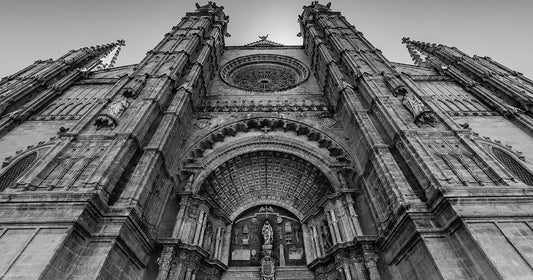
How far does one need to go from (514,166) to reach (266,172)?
9.37m

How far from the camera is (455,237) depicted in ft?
20.0

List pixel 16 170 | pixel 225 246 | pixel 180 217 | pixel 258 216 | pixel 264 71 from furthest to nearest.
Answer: pixel 264 71
pixel 258 216
pixel 225 246
pixel 16 170
pixel 180 217

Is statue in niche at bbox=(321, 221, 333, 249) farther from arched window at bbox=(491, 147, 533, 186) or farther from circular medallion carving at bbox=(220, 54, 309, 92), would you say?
circular medallion carving at bbox=(220, 54, 309, 92)

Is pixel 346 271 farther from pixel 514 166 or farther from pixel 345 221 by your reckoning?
pixel 514 166

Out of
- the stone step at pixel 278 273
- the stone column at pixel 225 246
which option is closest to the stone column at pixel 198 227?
the stone column at pixel 225 246

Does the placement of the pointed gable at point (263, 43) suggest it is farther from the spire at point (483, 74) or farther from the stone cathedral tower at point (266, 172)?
the spire at point (483, 74)

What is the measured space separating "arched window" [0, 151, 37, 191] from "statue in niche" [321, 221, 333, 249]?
10.4m

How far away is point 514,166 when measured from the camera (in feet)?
33.1

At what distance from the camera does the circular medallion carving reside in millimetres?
19094

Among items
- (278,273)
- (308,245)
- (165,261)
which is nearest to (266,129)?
(308,245)

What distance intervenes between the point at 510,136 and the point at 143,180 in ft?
46.8

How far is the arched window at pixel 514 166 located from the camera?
956 cm

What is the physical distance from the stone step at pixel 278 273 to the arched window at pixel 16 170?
7748mm

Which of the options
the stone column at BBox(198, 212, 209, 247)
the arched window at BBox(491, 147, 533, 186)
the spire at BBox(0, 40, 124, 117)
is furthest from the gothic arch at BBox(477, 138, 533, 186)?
the spire at BBox(0, 40, 124, 117)
